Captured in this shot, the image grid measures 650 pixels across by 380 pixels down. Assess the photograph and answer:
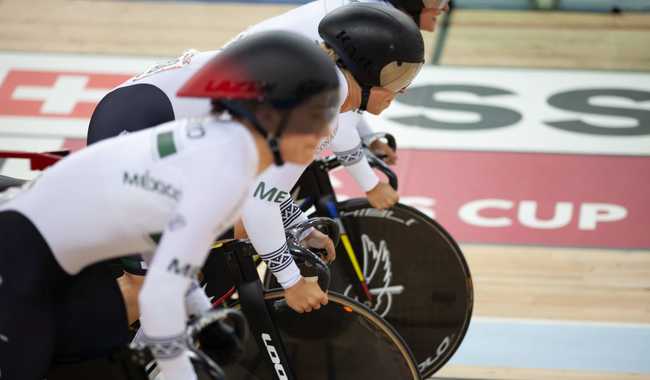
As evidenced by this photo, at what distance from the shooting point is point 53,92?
695 cm

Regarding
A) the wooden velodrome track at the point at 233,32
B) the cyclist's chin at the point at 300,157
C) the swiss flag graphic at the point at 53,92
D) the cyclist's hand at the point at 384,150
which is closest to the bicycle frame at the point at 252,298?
the cyclist's chin at the point at 300,157

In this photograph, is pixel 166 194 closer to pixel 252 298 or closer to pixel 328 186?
pixel 252 298

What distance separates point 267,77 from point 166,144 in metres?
0.29

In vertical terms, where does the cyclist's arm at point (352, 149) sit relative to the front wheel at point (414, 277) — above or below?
above

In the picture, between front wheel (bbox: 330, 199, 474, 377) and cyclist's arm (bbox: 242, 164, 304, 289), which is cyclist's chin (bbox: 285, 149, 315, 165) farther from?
front wheel (bbox: 330, 199, 474, 377)

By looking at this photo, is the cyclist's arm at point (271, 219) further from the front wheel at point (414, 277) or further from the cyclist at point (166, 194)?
the front wheel at point (414, 277)

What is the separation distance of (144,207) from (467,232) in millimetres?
3231

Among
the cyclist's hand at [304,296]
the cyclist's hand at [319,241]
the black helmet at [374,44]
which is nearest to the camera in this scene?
the cyclist's hand at [304,296]

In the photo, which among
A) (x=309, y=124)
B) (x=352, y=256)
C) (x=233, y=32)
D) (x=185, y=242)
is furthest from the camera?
(x=233, y=32)

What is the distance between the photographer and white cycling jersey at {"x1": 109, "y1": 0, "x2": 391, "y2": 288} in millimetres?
3178

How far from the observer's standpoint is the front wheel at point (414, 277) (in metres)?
4.30

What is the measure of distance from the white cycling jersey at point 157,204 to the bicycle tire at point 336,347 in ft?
2.73

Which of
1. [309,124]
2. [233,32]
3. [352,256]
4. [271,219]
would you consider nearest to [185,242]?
[309,124]

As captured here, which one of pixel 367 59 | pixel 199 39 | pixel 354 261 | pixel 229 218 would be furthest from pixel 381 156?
pixel 199 39
